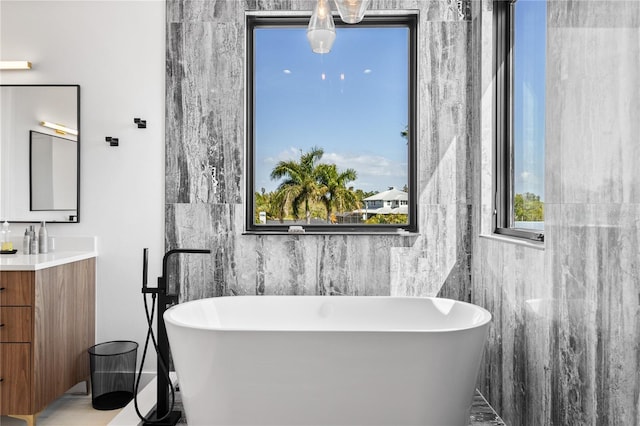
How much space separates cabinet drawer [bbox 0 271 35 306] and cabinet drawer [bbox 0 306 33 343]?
36 millimetres

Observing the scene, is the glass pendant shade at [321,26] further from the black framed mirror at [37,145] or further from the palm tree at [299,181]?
the black framed mirror at [37,145]

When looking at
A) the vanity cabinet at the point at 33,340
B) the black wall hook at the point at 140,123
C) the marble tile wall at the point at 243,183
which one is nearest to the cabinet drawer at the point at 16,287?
the vanity cabinet at the point at 33,340

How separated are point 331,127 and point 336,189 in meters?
0.43

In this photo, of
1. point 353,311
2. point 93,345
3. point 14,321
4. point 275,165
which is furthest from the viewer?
point 275,165

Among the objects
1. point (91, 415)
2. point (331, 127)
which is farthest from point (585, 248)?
point (91, 415)

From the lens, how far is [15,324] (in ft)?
7.67

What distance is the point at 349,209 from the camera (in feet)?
10.2

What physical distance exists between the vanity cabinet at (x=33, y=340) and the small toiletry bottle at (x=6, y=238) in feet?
1.52

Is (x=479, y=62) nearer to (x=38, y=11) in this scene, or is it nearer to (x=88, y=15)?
(x=88, y=15)

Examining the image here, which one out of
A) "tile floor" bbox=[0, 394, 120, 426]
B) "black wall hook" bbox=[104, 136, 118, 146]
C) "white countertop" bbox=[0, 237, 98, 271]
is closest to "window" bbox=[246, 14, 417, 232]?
"black wall hook" bbox=[104, 136, 118, 146]

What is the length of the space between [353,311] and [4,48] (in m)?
2.84

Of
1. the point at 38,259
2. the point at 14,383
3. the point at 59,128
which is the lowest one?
the point at 14,383

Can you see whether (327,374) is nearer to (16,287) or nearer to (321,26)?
(321,26)

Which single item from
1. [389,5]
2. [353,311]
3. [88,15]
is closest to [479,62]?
[389,5]
